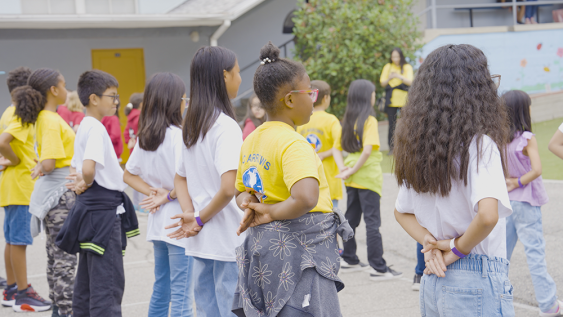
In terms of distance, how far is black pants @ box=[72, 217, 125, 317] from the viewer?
3.49m

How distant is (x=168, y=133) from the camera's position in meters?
3.34

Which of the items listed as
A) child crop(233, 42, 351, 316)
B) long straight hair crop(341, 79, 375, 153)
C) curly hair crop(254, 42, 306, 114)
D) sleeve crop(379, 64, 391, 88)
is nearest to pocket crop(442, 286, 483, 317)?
child crop(233, 42, 351, 316)

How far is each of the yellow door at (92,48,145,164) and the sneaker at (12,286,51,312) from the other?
9.34 metres

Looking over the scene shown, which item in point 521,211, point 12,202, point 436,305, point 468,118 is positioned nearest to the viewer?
point 468,118

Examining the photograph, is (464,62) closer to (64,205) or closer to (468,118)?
(468,118)

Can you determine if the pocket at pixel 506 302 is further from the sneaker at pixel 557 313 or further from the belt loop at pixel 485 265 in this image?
the sneaker at pixel 557 313

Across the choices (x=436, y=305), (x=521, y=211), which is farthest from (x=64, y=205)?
(x=521, y=211)

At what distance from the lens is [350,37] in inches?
479

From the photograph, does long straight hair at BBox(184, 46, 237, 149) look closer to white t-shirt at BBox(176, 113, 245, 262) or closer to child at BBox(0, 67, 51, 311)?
white t-shirt at BBox(176, 113, 245, 262)

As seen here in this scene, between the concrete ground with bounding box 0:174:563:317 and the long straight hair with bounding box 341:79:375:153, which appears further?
the long straight hair with bounding box 341:79:375:153

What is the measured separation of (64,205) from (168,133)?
1364 millimetres

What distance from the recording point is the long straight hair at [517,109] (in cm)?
397

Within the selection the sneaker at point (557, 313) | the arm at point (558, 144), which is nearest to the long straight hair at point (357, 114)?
the arm at point (558, 144)

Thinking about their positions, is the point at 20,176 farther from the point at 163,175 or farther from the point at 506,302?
the point at 506,302
